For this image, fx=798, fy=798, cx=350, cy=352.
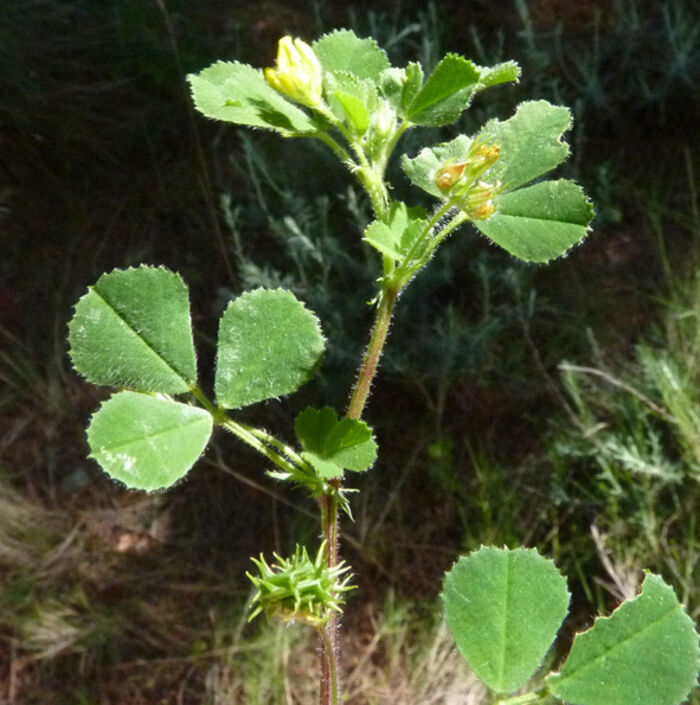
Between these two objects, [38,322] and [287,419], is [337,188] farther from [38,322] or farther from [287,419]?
[38,322]

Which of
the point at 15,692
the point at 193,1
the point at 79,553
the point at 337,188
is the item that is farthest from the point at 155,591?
the point at 193,1

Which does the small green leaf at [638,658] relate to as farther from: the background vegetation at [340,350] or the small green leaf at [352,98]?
the background vegetation at [340,350]

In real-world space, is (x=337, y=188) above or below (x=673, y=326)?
above

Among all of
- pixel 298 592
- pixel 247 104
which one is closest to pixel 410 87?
pixel 247 104

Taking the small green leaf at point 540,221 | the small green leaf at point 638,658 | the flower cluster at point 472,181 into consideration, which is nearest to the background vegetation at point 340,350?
the small green leaf at point 638,658

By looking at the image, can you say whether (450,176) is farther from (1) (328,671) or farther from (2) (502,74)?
(1) (328,671)
